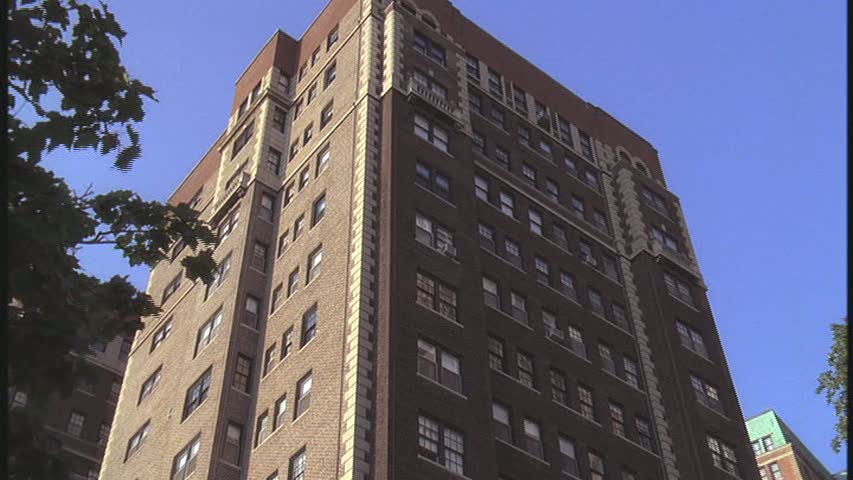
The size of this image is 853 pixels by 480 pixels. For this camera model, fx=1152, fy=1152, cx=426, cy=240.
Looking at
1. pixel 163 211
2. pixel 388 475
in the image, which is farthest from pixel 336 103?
pixel 163 211

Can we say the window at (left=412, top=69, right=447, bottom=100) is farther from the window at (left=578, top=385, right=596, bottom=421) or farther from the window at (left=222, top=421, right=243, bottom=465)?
the window at (left=222, top=421, right=243, bottom=465)

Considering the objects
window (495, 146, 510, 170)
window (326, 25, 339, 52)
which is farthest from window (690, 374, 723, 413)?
window (326, 25, 339, 52)

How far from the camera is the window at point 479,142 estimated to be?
2525 inches

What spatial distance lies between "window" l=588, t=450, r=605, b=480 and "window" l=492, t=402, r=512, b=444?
4.49 meters

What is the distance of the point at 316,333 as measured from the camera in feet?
156

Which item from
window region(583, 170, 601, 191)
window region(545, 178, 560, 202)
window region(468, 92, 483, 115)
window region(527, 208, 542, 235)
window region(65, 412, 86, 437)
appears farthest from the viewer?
window region(65, 412, 86, 437)

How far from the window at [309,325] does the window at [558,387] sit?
439 inches

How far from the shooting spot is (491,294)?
54.0 metres

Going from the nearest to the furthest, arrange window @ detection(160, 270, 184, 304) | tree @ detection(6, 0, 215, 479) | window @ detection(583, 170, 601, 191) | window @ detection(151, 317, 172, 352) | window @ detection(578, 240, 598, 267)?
1. tree @ detection(6, 0, 215, 479)
2. window @ detection(578, 240, 598, 267)
3. window @ detection(151, 317, 172, 352)
4. window @ detection(160, 270, 184, 304)
5. window @ detection(583, 170, 601, 191)

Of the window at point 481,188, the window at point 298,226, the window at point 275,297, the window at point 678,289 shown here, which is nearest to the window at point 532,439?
the window at point 275,297

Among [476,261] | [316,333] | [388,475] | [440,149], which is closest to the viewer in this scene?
[388,475]

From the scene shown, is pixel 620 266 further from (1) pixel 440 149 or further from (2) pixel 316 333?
(2) pixel 316 333

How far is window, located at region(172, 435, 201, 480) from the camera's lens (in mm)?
49156

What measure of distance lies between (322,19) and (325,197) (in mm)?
20649
